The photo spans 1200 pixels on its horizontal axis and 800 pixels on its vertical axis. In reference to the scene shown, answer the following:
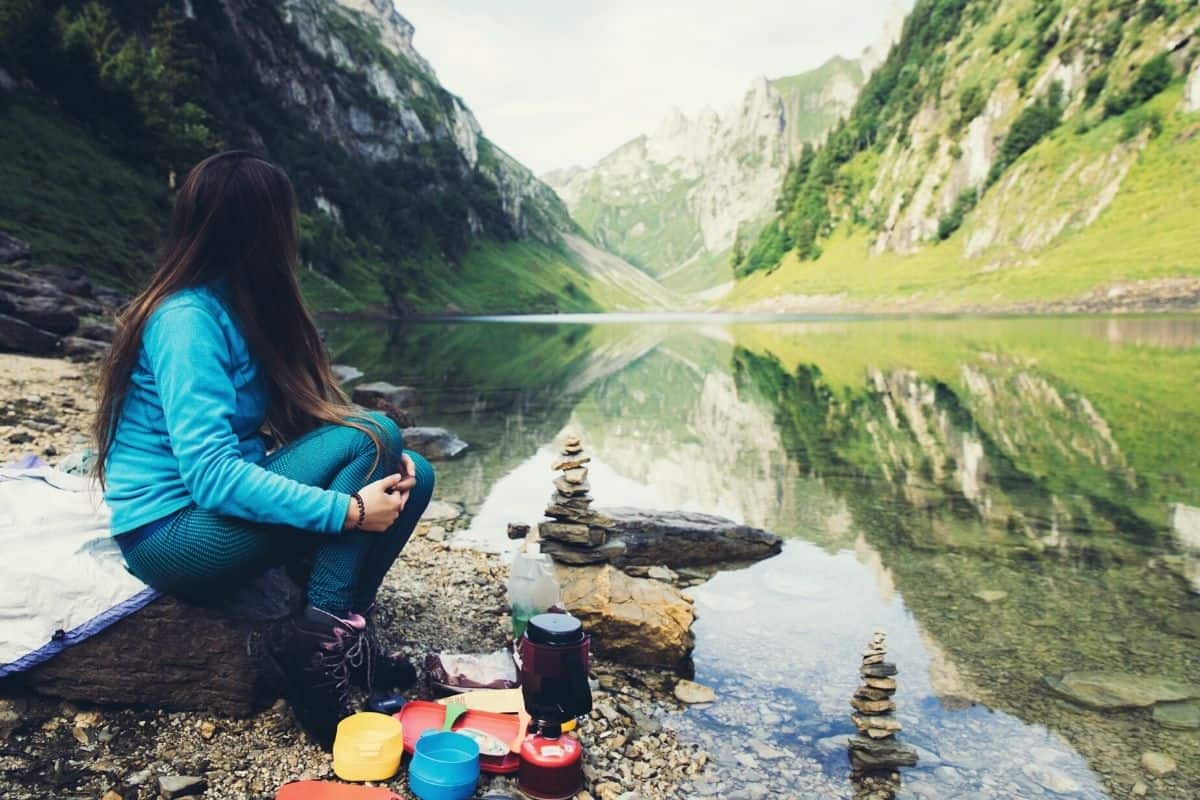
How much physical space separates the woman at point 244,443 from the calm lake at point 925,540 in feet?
9.86

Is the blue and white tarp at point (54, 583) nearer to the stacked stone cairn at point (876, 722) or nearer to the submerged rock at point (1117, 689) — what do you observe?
the stacked stone cairn at point (876, 722)

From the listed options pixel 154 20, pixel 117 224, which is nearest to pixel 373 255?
pixel 154 20

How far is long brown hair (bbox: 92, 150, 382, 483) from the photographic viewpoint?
462 centimetres

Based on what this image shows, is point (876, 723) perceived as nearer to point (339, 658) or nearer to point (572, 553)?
point (572, 553)

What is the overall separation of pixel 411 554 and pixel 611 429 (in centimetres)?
1290

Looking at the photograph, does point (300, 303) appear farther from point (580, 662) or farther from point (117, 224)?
point (117, 224)

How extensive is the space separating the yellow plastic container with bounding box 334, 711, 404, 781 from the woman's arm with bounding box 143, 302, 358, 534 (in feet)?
4.66

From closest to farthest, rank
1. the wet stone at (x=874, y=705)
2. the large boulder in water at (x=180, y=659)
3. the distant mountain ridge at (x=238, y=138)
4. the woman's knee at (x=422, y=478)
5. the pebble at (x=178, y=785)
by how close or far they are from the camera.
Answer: the pebble at (x=178, y=785), the large boulder in water at (x=180, y=659), the woman's knee at (x=422, y=478), the wet stone at (x=874, y=705), the distant mountain ridge at (x=238, y=138)

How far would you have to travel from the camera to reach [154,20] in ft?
310

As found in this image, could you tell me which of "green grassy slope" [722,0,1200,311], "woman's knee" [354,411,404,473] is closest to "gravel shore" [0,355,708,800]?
"woman's knee" [354,411,404,473]

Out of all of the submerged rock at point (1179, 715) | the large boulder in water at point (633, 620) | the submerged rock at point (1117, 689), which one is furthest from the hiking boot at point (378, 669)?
the submerged rock at point (1179, 715)

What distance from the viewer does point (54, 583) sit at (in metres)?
4.59

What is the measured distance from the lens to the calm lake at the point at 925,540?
20.6ft

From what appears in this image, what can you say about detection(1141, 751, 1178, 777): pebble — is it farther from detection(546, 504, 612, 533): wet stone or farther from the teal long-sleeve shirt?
the teal long-sleeve shirt
